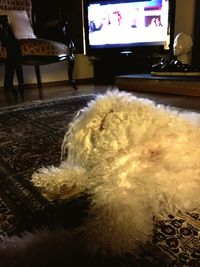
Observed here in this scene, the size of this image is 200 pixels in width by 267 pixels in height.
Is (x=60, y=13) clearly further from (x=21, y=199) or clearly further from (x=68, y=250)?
(x=68, y=250)

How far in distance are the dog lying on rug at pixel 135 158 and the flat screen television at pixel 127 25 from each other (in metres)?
2.76

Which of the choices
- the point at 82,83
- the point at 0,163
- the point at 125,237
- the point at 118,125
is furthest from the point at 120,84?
the point at 125,237

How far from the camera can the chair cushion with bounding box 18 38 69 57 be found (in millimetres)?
2564

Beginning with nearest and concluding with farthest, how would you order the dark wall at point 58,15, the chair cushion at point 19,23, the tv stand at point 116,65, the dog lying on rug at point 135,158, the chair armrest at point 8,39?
the dog lying on rug at point 135,158 < the chair armrest at point 8,39 < the chair cushion at point 19,23 < the dark wall at point 58,15 < the tv stand at point 116,65

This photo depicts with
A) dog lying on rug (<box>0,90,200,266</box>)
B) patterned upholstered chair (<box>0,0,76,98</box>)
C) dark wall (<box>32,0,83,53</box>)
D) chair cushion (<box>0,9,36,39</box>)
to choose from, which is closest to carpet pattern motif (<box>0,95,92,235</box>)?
dog lying on rug (<box>0,90,200,266</box>)

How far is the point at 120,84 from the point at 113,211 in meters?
2.74

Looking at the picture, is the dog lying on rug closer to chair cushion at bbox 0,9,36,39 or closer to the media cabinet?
the media cabinet

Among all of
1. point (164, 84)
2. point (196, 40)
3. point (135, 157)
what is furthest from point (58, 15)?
point (135, 157)

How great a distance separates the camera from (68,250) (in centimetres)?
56

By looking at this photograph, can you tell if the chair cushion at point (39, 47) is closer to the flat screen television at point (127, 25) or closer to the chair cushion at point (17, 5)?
the chair cushion at point (17, 5)

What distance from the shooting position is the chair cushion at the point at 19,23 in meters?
2.86

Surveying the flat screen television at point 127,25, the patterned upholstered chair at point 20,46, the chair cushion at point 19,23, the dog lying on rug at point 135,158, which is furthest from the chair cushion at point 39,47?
the dog lying on rug at point 135,158

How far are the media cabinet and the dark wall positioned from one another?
3.32 feet

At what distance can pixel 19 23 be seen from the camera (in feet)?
9.55
